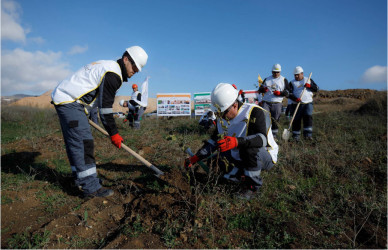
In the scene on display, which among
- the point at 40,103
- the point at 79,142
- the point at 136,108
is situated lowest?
the point at 79,142

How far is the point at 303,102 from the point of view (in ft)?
20.7

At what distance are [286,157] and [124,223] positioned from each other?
3.30 metres

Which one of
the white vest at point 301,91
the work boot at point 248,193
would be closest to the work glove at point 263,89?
the white vest at point 301,91

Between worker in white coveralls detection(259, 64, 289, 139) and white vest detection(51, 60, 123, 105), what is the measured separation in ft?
15.3

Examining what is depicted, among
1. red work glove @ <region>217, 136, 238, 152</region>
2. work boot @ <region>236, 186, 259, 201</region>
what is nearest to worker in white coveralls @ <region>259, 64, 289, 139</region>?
work boot @ <region>236, 186, 259, 201</region>

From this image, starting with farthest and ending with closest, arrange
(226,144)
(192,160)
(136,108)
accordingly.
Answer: (136,108), (192,160), (226,144)

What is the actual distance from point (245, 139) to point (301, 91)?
15.3ft

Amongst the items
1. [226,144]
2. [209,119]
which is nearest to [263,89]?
[209,119]

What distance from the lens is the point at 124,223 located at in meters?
2.42

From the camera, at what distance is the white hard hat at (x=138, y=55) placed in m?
3.22

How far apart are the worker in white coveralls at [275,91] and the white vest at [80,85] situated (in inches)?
183

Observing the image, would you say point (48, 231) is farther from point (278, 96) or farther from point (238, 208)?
point (278, 96)

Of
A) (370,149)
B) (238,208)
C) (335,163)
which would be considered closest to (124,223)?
(238,208)

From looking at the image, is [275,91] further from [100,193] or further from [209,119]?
[100,193]
